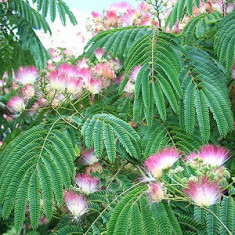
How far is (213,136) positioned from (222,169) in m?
0.86

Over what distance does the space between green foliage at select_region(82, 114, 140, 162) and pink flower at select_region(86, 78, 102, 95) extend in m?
0.40

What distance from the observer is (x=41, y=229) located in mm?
2865

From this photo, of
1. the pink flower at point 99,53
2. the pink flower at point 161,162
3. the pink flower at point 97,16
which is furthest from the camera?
the pink flower at point 97,16

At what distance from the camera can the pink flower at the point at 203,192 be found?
1.56 meters

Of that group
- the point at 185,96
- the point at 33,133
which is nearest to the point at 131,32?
the point at 185,96

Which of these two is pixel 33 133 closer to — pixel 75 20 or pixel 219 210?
pixel 219 210

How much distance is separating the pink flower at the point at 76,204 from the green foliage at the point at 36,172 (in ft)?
0.56

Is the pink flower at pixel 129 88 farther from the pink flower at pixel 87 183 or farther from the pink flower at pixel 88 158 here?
the pink flower at pixel 87 183

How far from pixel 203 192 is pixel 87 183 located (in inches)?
29.9

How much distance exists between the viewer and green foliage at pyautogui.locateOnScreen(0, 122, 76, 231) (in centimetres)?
183

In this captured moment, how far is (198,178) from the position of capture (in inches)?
64.1

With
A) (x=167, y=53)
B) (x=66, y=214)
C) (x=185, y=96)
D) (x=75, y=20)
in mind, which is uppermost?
(x=75, y=20)

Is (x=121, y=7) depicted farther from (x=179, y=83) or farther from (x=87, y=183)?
(x=87, y=183)

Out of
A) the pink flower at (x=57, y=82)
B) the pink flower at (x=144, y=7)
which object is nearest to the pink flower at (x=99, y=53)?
the pink flower at (x=57, y=82)
